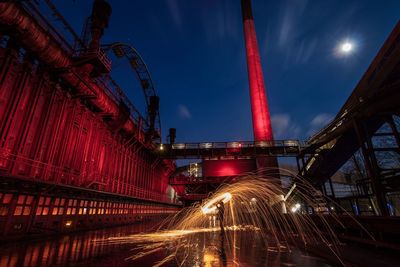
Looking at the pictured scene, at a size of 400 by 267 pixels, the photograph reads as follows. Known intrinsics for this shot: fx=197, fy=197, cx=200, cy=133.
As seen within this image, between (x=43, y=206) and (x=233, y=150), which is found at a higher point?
(x=233, y=150)

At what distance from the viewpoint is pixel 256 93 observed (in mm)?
45375

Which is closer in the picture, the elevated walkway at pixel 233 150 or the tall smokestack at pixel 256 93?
the elevated walkway at pixel 233 150

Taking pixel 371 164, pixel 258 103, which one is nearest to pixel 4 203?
pixel 371 164

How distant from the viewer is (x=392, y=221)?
6453 millimetres

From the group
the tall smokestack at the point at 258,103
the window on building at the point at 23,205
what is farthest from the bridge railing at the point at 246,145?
the window on building at the point at 23,205

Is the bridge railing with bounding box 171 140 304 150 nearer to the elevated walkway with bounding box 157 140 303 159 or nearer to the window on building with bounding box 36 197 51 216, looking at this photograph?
the elevated walkway with bounding box 157 140 303 159

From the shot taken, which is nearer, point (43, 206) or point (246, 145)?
point (43, 206)

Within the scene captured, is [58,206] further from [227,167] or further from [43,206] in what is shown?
[227,167]

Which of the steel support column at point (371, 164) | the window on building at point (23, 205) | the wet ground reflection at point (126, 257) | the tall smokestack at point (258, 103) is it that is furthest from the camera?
the tall smokestack at point (258, 103)

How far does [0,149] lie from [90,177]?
7.98 metres

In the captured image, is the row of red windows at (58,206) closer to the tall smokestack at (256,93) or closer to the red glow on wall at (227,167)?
the red glow on wall at (227,167)

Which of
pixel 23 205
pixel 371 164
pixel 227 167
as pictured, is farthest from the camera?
pixel 227 167

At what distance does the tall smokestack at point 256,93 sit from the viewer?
140 feet

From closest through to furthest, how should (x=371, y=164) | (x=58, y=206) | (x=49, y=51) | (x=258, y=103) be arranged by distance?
1. (x=371, y=164)
2. (x=49, y=51)
3. (x=58, y=206)
4. (x=258, y=103)
